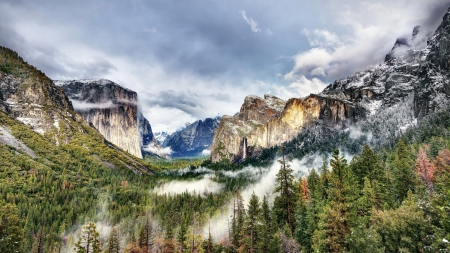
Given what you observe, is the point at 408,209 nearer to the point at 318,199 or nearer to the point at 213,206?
the point at 318,199

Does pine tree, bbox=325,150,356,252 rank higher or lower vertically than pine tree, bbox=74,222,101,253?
higher

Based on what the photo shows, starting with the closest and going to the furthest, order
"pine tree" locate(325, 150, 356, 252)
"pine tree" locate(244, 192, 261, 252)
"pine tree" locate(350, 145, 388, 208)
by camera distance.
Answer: "pine tree" locate(325, 150, 356, 252), "pine tree" locate(244, 192, 261, 252), "pine tree" locate(350, 145, 388, 208)

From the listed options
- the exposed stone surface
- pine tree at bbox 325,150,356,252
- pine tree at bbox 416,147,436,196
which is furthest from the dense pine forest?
the exposed stone surface

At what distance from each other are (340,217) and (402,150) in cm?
5593

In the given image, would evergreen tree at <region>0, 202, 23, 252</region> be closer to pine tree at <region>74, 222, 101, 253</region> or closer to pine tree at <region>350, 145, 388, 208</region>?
pine tree at <region>74, 222, 101, 253</region>

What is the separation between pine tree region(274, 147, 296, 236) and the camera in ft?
117

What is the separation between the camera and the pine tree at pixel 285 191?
3575cm

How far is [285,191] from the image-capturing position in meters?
37.6

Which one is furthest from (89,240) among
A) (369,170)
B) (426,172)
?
(426,172)

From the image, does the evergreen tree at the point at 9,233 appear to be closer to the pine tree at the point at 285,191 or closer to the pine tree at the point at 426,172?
the pine tree at the point at 285,191

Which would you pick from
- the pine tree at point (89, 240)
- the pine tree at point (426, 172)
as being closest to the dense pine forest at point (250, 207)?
the pine tree at point (426, 172)

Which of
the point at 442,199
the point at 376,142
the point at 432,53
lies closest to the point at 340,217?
the point at 442,199

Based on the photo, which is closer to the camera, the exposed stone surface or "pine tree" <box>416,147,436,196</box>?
"pine tree" <box>416,147,436,196</box>

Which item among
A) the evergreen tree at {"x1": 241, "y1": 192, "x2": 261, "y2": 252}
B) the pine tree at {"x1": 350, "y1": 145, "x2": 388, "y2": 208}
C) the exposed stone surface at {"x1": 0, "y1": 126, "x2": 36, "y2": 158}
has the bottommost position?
the evergreen tree at {"x1": 241, "y1": 192, "x2": 261, "y2": 252}
